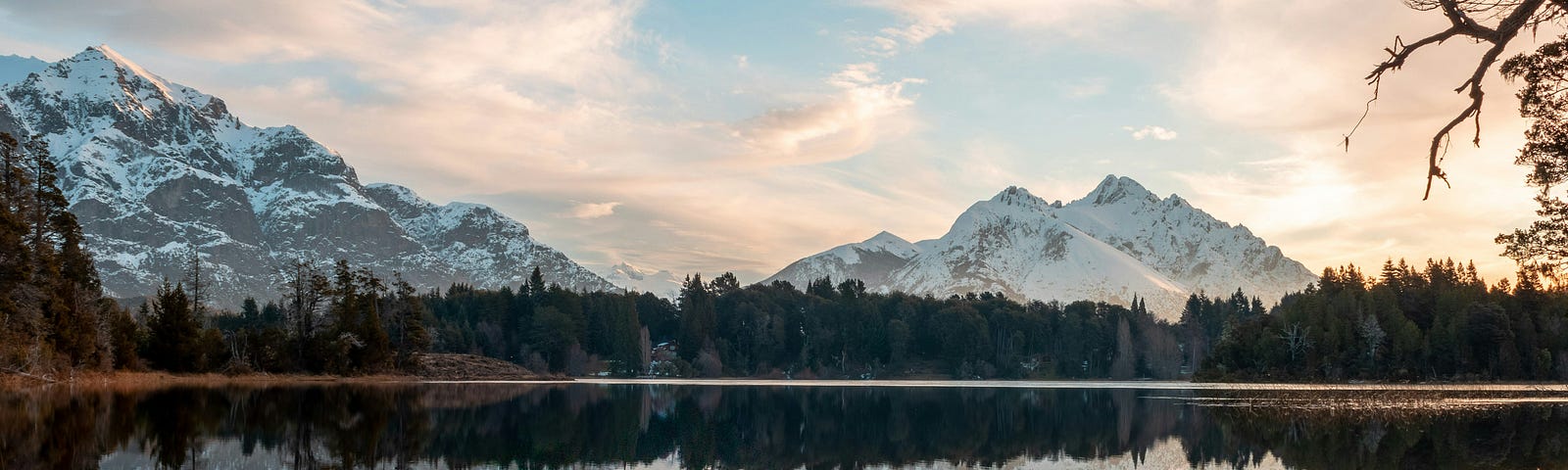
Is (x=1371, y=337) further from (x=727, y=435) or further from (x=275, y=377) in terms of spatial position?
(x=275, y=377)

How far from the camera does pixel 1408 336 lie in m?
138

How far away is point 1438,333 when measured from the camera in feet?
456

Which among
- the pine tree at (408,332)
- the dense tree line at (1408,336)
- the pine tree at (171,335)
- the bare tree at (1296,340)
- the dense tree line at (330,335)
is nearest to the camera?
the pine tree at (171,335)

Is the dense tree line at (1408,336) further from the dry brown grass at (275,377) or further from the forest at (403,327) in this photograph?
the dry brown grass at (275,377)

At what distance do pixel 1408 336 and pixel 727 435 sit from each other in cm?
11612

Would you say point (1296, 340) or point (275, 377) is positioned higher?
point (1296, 340)

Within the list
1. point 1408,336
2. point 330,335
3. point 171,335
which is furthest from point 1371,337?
point 171,335

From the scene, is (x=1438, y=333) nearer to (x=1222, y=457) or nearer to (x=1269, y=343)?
(x=1269, y=343)

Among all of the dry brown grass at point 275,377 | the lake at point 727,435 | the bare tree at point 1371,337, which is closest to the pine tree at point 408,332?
the dry brown grass at point 275,377

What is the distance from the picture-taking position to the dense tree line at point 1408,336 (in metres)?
136

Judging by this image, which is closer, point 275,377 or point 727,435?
point 727,435

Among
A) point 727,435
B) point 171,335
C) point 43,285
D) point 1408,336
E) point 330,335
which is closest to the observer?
point 727,435

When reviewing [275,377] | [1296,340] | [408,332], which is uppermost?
[408,332]

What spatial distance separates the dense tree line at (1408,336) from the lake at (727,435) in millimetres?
71294
